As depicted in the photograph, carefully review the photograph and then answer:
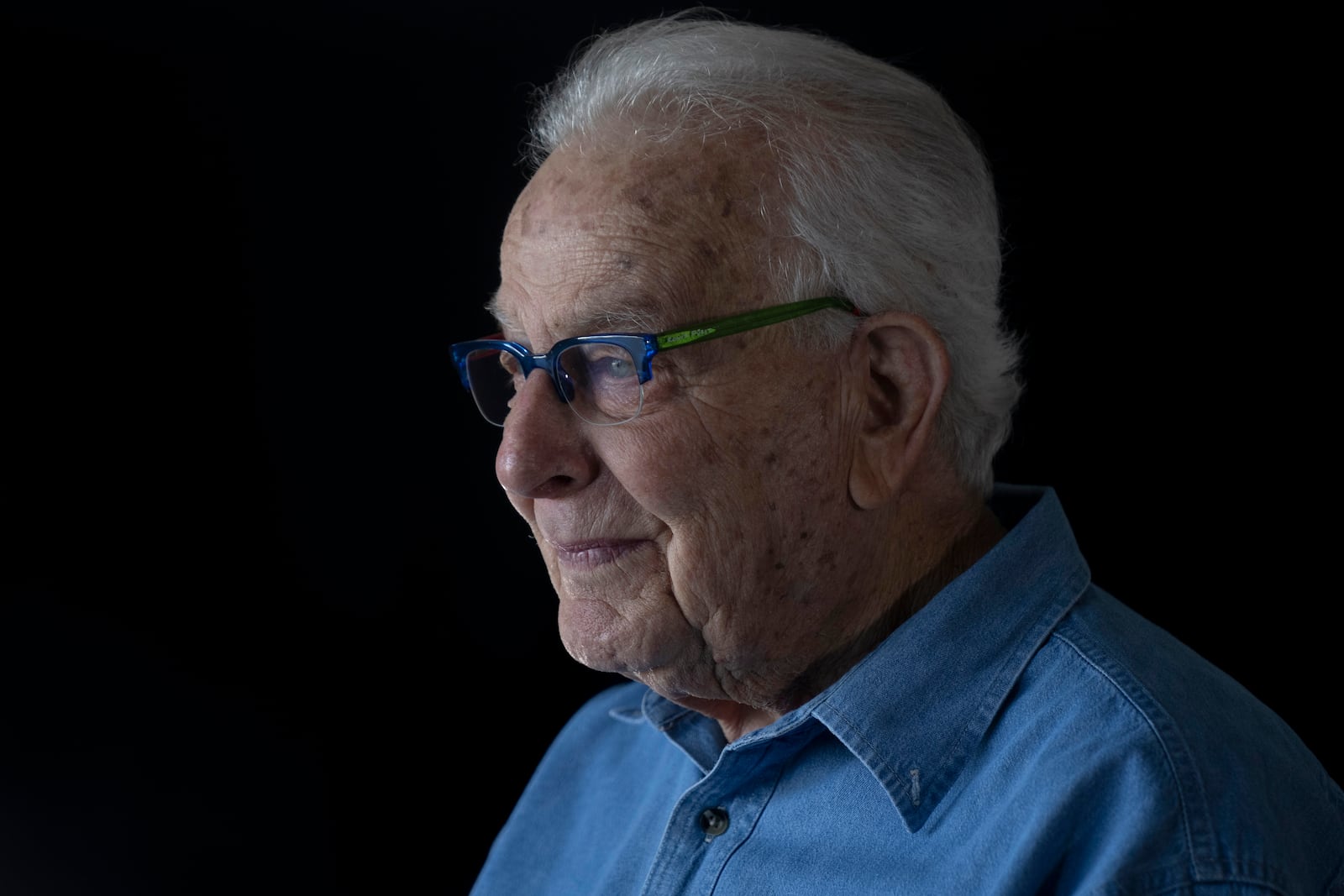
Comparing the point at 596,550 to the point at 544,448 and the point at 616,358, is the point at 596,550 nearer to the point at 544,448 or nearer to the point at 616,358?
the point at 544,448

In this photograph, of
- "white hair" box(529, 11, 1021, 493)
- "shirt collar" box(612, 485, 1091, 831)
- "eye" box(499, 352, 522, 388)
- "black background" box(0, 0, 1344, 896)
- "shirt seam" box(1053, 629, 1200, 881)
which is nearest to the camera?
"shirt seam" box(1053, 629, 1200, 881)

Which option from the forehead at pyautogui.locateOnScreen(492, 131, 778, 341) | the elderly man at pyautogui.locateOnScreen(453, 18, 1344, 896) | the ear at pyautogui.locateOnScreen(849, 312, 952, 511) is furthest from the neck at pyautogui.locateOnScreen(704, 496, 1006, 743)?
the forehead at pyautogui.locateOnScreen(492, 131, 778, 341)

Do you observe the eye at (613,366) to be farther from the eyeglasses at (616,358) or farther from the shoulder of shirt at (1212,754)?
the shoulder of shirt at (1212,754)

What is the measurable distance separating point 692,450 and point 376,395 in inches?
55.8

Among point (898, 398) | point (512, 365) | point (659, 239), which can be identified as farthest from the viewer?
point (512, 365)

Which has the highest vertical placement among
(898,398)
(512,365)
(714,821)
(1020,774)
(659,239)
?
(659,239)

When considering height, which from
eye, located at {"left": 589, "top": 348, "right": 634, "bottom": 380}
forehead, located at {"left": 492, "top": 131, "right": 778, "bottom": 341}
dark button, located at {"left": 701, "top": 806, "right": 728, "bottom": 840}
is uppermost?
forehead, located at {"left": 492, "top": 131, "right": 778, "bottom": 341}

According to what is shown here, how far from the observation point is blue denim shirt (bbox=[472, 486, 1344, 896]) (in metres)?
1.33

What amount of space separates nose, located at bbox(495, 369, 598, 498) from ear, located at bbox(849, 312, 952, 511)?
1.28ft

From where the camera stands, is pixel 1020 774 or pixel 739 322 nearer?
pixel 1020 774

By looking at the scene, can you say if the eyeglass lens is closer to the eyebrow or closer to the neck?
the eyebrow

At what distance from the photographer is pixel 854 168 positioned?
1.65 meters

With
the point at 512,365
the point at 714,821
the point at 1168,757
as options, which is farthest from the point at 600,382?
the point at 1168,757

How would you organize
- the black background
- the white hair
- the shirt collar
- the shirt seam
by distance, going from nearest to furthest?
the shirt seam, the shirt collar, the white hair, the black background
